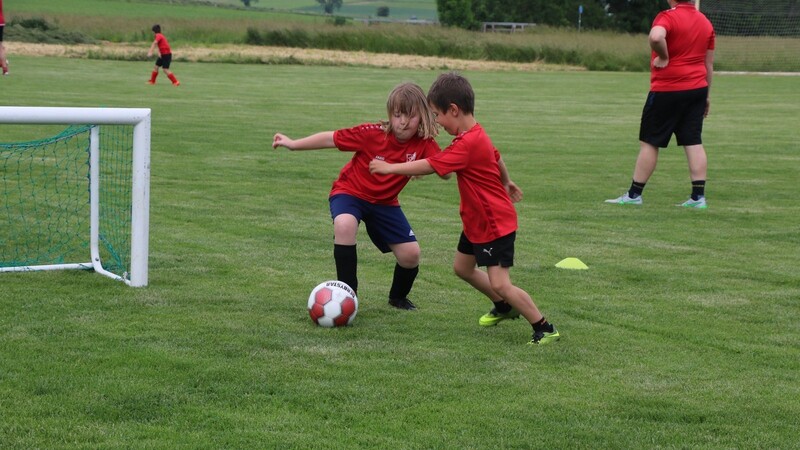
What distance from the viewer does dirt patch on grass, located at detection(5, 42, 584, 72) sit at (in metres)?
40.6

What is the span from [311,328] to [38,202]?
4754mm

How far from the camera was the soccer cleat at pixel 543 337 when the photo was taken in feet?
19.2

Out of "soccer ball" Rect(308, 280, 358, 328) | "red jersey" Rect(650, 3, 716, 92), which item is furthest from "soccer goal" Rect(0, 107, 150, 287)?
"red jersey" Rect(650, 3, 716, 92)

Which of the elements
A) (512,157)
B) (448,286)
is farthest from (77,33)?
(448,286)

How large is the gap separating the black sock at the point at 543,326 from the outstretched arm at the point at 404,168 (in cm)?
98

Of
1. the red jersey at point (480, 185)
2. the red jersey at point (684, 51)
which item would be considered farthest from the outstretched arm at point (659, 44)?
the red jersey at point (480, 185)

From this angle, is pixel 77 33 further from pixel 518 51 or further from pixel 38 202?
pixel 38 202

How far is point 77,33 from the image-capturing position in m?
49.3

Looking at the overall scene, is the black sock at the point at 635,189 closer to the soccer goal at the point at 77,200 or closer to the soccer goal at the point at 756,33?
the soccer goal at the point at 77,200

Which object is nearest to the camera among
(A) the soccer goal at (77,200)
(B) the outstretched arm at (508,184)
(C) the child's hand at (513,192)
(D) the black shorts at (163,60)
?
(B) the outstretched arm at (508,184)

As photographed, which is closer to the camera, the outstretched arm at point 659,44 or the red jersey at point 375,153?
the red jersey at point 375,153

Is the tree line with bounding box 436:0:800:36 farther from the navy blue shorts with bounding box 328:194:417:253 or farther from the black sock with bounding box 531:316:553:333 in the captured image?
the black sock with bounding box 531:316:553:333

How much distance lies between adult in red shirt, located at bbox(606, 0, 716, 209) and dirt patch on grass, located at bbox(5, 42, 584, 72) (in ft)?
98.8

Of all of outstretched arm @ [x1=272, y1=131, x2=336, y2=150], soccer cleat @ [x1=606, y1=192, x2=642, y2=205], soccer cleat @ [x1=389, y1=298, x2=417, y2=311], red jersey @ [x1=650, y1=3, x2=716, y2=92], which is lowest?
soccer cleat @ [x1=389, y1=298, x2=417, y2=311]
